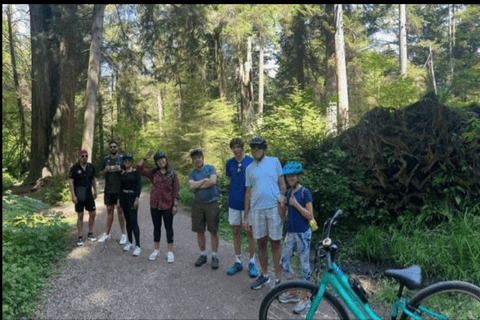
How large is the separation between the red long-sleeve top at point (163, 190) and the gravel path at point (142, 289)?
1051 mm

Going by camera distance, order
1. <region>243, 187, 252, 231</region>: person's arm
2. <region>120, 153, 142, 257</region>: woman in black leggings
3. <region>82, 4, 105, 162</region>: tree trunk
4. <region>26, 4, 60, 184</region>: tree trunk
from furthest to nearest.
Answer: <region>26, 4, 60, 184</region>: tree trunk → <region>82, 4, 105, 162</region>: tree trunk → <region>120, 153, 142, 257</region>: woman in black leggings → <region>243, 187, 252, 231</region>: person's arm

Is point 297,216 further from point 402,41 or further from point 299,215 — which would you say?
point 402,41

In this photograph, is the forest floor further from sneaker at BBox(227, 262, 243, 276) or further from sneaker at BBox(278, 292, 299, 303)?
sneaker at BBox(278, 292, 299, 303)

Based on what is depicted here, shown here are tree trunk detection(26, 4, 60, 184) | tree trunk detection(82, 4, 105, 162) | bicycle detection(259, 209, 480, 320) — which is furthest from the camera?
tree trunk detection(26, 4, 60, 184)

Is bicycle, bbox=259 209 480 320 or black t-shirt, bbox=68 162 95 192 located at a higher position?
black t-shirt, bbox=68 162 95 192

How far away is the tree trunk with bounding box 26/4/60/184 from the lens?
42.6 feet

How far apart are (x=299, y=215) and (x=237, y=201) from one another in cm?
118

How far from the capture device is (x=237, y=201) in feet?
15.9

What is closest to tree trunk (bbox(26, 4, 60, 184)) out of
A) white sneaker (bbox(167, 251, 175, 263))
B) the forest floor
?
the forest floor

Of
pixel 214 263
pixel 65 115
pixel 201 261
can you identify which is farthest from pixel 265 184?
pixel 65 115

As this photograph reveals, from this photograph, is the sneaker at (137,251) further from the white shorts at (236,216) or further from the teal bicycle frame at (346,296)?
the teal bicycle frame at (346,296)

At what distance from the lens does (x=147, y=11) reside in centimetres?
1273

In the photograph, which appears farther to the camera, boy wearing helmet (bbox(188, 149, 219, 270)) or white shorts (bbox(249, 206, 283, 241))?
boy wearing helmet (bbox(188, 149, 219, 270))

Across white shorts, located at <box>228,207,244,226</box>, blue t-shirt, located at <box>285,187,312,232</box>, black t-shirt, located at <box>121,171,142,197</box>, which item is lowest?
white shorts, located at <box>228,207,244,226</box>
